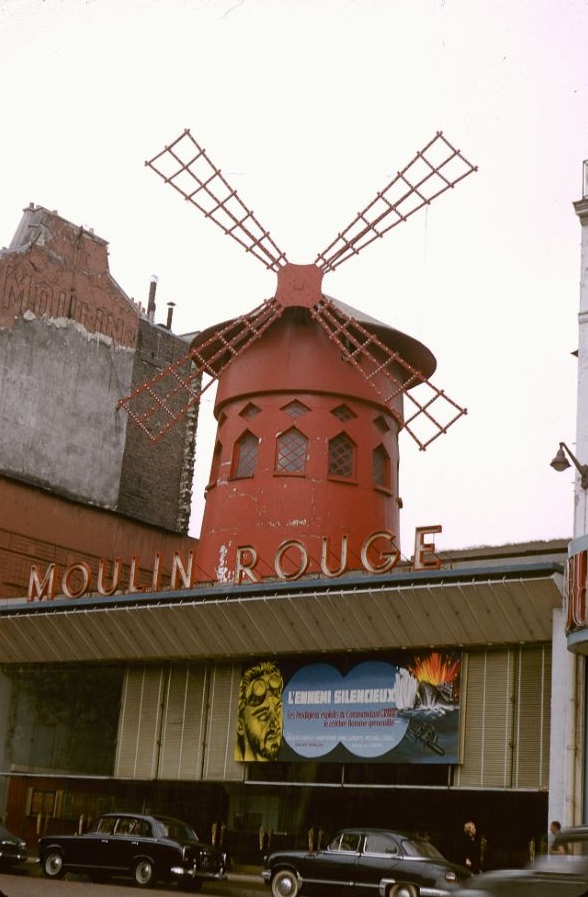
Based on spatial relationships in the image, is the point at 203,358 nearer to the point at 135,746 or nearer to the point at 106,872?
the point at 135,746

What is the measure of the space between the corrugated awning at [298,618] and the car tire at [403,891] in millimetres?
4618

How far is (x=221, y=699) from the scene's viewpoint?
2306 centimetres

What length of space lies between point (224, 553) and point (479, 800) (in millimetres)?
7822

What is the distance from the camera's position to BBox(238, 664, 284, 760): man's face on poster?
22.1m

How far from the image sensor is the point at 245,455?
88.5 feet

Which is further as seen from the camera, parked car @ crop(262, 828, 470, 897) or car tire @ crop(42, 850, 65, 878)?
car tire @ crop(42, 850, 65, 878)

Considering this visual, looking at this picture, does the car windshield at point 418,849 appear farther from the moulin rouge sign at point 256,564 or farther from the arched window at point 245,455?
the arched window at point 245,455

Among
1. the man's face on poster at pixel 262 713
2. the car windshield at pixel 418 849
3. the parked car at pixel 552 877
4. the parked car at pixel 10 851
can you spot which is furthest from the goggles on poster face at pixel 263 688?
the parked car at pixel 552 877

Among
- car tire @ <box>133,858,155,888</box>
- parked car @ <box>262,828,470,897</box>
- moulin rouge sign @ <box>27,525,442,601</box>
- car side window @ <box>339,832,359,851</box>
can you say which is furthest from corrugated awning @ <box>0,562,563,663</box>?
car tire @ <box>133,858,155,888</box>

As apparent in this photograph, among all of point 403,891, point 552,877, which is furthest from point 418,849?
point 552,877

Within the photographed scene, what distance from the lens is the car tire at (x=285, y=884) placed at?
17.8 meters

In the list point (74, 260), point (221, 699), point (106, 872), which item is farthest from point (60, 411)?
point (106, 872)

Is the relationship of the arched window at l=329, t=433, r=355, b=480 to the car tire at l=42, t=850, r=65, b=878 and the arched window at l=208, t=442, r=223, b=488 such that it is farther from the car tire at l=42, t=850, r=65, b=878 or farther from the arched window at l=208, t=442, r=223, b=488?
the car tire at l=42, t=850, r=65, b=878

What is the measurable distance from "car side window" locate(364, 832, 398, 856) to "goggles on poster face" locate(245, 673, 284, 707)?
205 inches
